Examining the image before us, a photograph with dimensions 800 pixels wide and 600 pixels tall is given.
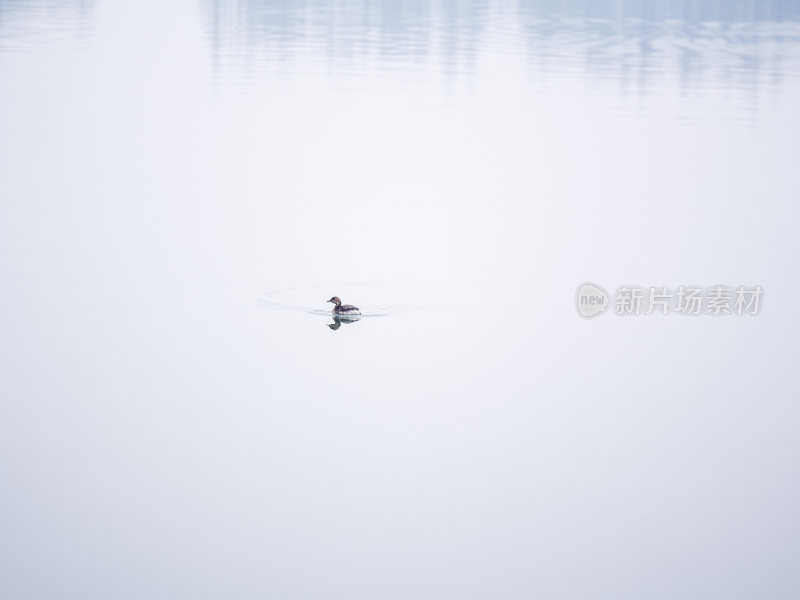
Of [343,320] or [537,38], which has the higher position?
[537,38]

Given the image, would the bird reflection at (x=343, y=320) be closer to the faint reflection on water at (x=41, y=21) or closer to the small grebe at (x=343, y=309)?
the small grebe at (x=343, y=309)

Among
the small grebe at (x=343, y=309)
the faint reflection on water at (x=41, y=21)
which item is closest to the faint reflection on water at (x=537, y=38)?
the faint reflection on water at (x=41, y=21)

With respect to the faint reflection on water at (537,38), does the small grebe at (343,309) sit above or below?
below

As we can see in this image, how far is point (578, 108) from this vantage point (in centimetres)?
1169

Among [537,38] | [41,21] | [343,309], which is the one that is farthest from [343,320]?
[41,21]

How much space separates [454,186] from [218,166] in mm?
Answer: 1690

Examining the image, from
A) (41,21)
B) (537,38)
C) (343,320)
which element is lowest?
(343,320)

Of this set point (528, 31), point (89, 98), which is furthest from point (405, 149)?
point (528, 31)

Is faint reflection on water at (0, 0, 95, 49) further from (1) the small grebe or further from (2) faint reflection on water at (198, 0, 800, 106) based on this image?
(1) the small grebe

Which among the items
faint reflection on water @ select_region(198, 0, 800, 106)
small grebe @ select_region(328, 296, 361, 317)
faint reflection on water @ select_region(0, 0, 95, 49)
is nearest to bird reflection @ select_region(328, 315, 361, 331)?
small grebe @ select_region(328, 296, 361, 317)

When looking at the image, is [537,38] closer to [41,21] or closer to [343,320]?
[41,21]

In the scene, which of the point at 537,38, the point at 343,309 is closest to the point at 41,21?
the point at 537,38

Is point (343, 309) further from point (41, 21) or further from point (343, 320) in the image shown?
point (41, 21)

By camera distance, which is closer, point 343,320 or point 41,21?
point 343,320
